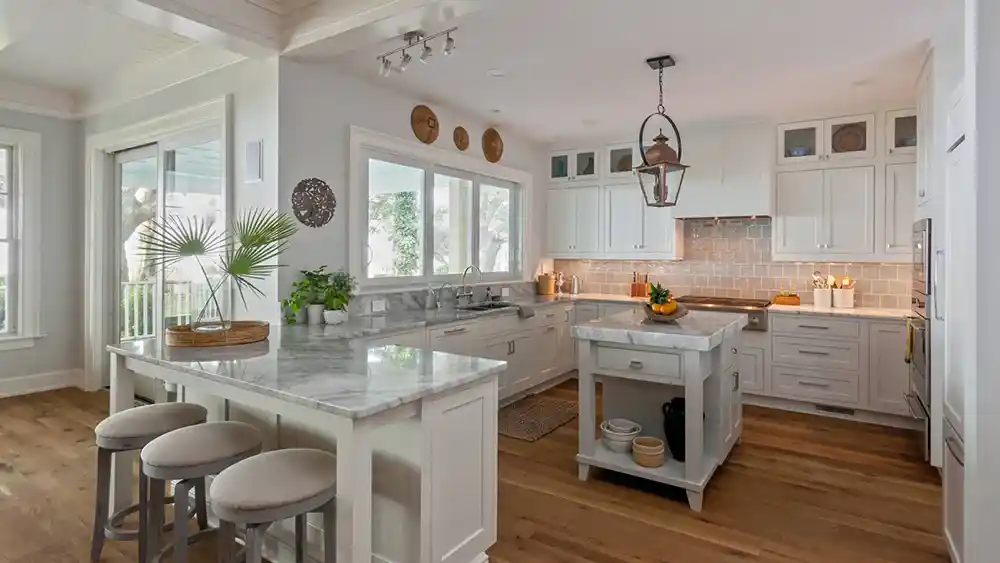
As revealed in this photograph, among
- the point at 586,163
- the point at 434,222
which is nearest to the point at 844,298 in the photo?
the point at 586,163

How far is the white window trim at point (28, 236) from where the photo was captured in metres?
4.77

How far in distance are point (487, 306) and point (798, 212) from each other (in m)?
2.94

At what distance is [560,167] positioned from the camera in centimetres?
624

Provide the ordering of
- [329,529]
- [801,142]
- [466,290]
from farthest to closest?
[466,290], [801,142], [329,529]

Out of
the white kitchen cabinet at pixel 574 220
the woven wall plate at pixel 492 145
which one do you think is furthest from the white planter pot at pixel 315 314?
the white kitchen cabinet at pixel 574 220

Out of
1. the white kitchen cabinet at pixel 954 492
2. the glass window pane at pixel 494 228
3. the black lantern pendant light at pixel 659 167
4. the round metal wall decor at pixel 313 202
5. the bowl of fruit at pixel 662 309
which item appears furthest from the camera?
the glass window pane at pixel 494 228

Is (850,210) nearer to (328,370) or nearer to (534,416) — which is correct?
(534,416)

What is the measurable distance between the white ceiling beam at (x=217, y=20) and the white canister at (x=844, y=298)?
4798mm

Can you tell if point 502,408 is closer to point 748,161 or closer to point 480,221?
point 480,221

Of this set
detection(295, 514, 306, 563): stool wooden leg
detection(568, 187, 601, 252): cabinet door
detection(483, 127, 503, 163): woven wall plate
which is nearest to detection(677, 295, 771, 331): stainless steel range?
detection(568, 187, 601, 252): cabinet door

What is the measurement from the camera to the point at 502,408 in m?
4.72

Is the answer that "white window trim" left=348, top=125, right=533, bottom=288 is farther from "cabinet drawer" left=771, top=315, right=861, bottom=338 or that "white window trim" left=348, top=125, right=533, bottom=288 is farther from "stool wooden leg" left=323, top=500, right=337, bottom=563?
"cabinet drawer" left=771, top=315, right=861, bottom=338

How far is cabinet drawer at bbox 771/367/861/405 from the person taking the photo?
4.41 meters

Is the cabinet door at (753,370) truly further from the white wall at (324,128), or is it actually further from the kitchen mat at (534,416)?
the white wall at (324,128)
